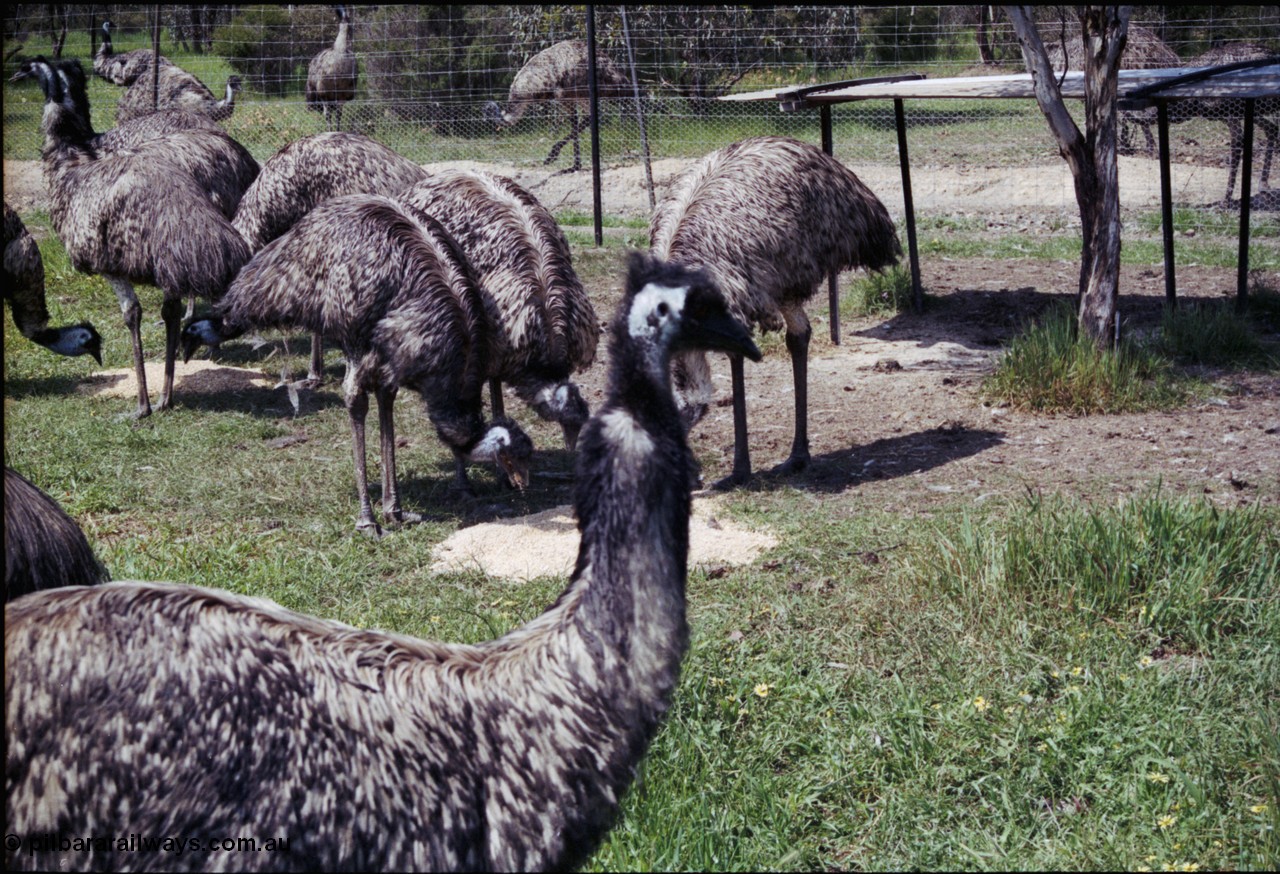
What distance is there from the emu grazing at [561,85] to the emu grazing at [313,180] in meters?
6.20

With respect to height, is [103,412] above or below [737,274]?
below

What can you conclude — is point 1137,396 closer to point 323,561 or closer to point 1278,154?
point 323,561

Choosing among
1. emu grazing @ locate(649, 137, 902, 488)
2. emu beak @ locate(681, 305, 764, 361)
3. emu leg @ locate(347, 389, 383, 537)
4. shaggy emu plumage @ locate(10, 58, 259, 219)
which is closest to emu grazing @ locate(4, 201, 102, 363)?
shaggy emu plumage @ locate(10, 58, 259, 219)

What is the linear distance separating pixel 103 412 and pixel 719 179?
14.9ft

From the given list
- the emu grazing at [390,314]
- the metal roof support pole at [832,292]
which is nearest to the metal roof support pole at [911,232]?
the metal roof support pole at [832,292]

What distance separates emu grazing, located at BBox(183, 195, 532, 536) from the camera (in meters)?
6.39

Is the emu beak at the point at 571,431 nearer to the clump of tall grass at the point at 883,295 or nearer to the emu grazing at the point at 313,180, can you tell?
the emu grazing at the point at 313,180

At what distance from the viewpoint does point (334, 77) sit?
1642 centimetres

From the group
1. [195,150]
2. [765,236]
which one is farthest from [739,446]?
[195,150]

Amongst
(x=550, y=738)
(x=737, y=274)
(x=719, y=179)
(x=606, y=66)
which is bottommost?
(x=550, y=738)

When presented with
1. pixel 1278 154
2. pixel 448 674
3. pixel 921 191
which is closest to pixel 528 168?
pixel 921 191

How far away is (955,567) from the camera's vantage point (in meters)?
4.93

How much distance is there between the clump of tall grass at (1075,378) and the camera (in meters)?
7.51

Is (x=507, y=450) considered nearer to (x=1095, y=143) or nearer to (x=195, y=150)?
(x=1095, y=143)
